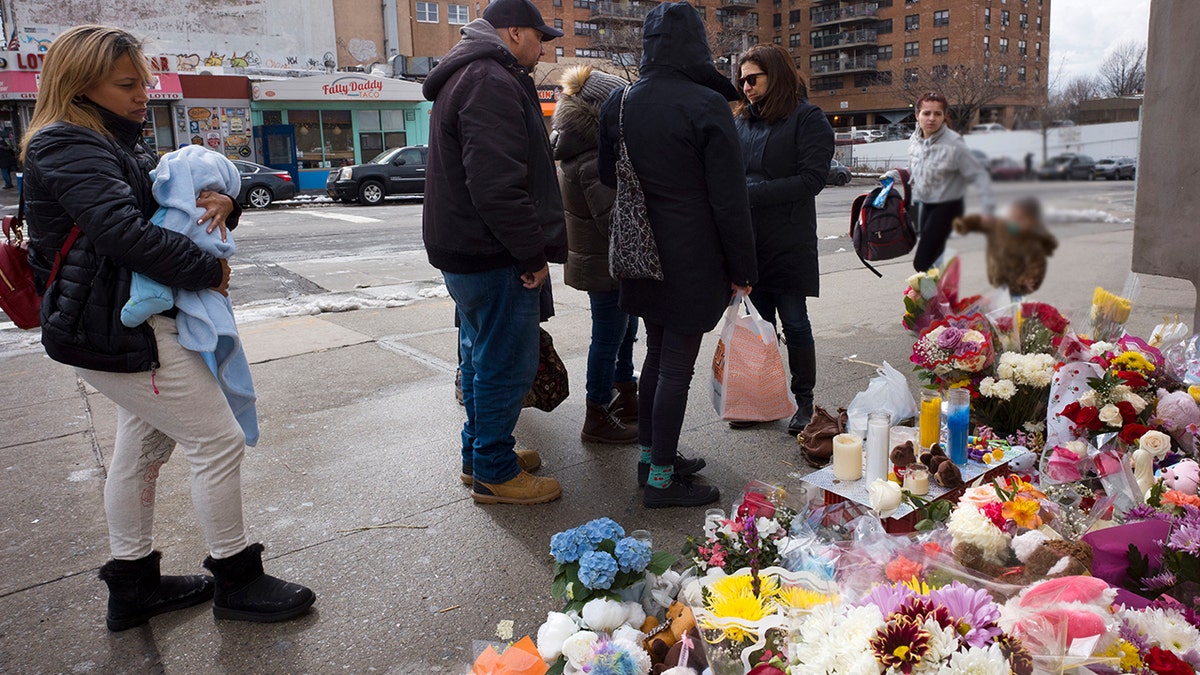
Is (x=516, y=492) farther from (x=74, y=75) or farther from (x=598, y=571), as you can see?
(x=74, y=75)

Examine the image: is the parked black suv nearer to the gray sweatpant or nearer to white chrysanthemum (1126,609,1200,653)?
the gray sweatpant

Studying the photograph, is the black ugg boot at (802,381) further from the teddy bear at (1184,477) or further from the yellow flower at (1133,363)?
the teddy bear at (1184,477)

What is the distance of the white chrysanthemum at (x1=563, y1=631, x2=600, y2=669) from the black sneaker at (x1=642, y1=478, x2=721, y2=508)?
4.23 feet

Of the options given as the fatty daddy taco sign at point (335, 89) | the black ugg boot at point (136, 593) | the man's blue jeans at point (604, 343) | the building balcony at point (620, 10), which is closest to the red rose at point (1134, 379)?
the man's blue jeans at point (604, 343)

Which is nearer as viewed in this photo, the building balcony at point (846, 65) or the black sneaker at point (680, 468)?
the building balcony at point (846, 65)

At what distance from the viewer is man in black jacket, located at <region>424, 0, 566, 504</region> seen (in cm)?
291

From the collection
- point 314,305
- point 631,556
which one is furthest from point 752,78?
point 314,305

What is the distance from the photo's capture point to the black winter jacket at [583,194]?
3703mm

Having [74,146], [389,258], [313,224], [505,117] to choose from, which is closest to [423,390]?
[505,117]

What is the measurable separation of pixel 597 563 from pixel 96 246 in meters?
1.53

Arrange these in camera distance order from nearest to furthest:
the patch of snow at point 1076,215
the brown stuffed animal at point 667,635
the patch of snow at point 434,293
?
1. the patch of snow at point 1076,215
2. the brown stuffed animal at point 667,635
3. the patch of snow at point 434,293

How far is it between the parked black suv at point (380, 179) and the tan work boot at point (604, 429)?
730 inches

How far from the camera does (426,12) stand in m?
42.2

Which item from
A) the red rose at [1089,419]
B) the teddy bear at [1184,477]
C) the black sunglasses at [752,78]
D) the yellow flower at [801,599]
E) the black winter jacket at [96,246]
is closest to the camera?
the yellow flower at [801,599]
